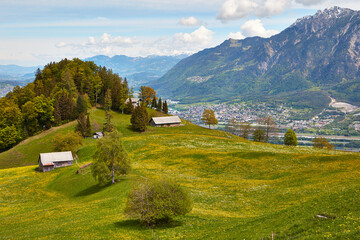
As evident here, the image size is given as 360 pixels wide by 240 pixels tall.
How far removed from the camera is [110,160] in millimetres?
53062

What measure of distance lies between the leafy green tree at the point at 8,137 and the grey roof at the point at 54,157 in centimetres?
4008

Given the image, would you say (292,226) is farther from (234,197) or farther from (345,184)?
(345,184)

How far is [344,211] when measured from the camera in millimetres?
23891

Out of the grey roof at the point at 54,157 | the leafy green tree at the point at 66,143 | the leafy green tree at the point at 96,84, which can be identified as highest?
the leafy green tree at the point at 96,84

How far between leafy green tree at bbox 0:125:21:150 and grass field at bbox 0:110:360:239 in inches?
533

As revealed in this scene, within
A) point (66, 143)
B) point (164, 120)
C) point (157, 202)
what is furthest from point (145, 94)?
point (157, 202)

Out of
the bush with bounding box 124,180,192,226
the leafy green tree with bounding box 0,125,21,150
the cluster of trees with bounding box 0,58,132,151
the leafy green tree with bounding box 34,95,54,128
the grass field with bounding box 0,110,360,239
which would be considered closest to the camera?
the grass field with bounding box 0,110,360,239

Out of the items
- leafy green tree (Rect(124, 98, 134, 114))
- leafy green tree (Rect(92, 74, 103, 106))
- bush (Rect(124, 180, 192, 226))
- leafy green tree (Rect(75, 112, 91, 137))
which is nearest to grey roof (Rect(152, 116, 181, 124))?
leafy green tree (Rect(124, 98, 134, 114))

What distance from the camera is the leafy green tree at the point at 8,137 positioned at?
105438 mm

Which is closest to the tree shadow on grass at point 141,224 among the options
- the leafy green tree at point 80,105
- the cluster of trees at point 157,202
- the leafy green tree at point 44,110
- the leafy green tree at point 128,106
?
the cluster of trees at point 157,202

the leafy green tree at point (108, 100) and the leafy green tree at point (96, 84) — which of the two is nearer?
the leafy green tree at point (108, 100)

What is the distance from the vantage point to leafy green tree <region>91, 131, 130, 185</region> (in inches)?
2030

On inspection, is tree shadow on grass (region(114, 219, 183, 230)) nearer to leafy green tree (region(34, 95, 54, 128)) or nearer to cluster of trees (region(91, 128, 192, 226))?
cluster of trees (region(91, 128, 192, 226))

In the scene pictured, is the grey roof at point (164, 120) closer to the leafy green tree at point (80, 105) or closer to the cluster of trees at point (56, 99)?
the cluster of trees at point (56, 99)
